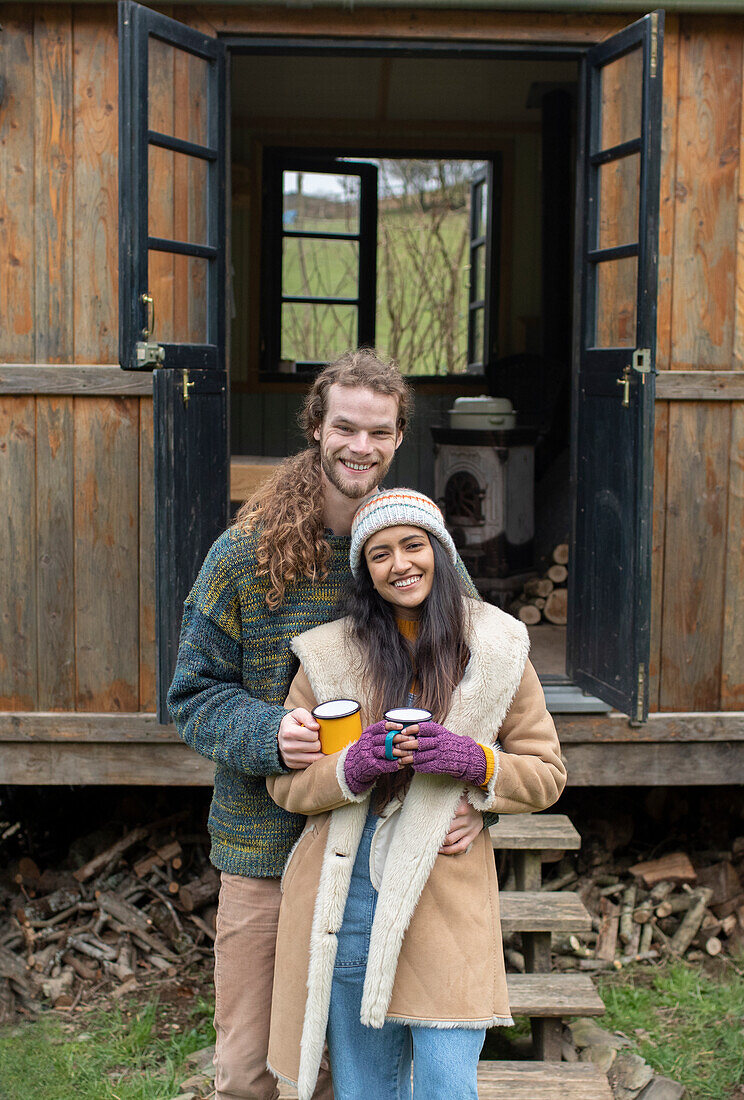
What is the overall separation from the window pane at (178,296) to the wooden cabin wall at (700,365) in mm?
1612

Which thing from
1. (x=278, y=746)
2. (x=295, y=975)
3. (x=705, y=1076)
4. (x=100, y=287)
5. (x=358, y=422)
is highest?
(x=100, y=287)

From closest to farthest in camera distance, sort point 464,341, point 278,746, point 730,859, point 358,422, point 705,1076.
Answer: point 278,746 < point 358,422 < point 705,1076 < point 730,859 < point 464,341

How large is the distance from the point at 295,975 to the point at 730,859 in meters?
3.14

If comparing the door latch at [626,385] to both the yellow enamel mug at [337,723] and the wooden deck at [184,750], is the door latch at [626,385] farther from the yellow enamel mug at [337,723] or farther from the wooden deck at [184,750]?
the yellow enamel mug at [337,723]

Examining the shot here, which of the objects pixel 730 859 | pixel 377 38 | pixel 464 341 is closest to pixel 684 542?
pixel 730 859

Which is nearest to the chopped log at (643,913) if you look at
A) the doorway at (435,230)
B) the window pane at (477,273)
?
the doorway at (435,230)

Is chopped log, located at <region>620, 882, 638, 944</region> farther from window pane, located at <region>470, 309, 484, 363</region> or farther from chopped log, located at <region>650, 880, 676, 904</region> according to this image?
window pane, located at <region>470, 309, 484, 363</region>

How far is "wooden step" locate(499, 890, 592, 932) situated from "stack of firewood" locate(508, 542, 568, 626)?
7.76ft

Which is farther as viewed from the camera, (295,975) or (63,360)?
(63,360)

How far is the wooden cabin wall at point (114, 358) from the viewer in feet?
12.7

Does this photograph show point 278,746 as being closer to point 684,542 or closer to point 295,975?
point 295,975

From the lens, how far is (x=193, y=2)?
3791mm

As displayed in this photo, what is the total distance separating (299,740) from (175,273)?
2203 millimetres

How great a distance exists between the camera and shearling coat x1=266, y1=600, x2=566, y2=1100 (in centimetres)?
200
